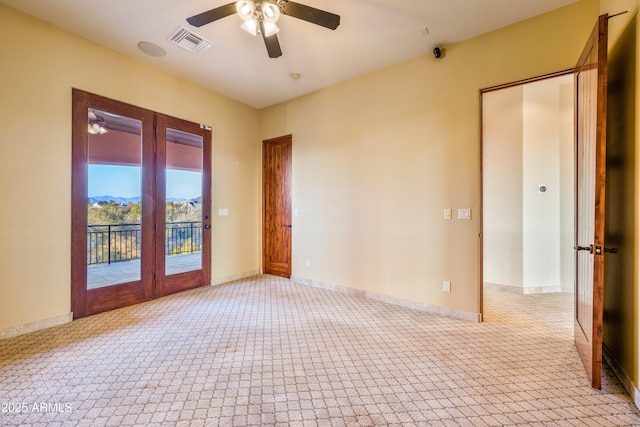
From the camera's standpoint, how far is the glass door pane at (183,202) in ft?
13.4

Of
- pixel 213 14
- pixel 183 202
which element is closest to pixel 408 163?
pixel 213 14

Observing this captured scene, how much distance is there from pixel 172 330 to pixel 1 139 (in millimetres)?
2453

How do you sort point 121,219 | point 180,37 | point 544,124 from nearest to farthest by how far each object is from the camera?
point 180,37, point 121,219, point 544,124

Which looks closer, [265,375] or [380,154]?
[265,375]

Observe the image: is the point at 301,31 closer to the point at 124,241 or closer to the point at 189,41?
the point at 189,41

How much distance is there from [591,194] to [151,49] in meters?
4.63

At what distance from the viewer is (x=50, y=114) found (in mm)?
2963

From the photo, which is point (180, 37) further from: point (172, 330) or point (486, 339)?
point (486, 339)

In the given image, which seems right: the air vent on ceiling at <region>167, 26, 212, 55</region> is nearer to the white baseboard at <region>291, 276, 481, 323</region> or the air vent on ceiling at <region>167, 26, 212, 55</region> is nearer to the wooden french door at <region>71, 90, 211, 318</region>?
the wooden french door at <region>71, 90, 211, 318</region>

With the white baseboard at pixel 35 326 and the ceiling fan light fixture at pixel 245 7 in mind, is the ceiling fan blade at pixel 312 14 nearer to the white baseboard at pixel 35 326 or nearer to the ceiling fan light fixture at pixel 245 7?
the ceiling fan light fixture at pixel 245 7

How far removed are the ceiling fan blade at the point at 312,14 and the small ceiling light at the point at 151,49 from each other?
1.99m

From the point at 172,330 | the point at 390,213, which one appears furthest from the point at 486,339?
the point at 172,330

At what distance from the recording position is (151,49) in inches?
134

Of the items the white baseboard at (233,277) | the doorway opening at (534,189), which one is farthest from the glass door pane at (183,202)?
the doorway opening at (534,189)
